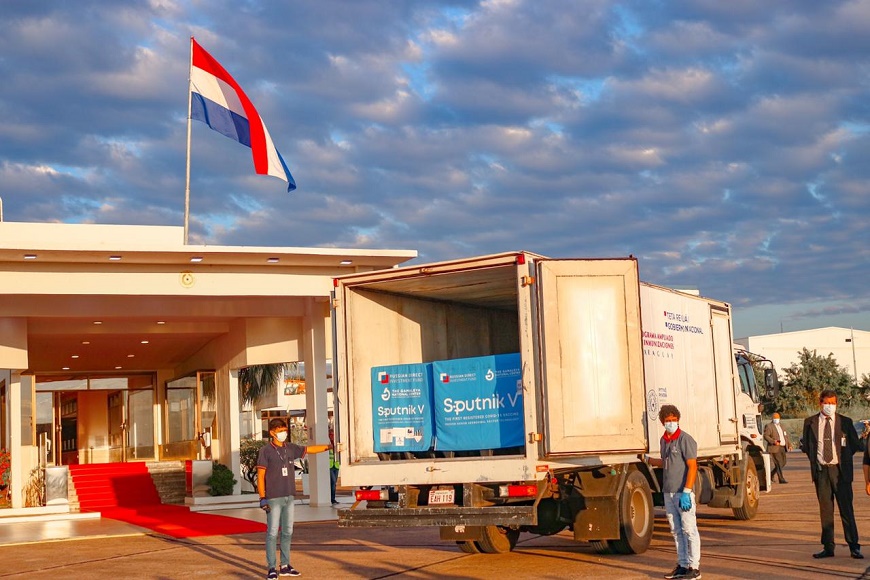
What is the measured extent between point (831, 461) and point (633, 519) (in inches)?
84.5

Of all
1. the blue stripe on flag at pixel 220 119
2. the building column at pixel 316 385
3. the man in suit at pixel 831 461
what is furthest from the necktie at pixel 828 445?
the blue stripe on flag at pixel 220 119

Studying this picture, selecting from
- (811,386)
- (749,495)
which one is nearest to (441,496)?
→ (749,495)

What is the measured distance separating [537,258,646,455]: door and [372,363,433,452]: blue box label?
1.87 meters

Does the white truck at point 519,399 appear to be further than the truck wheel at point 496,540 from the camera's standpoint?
No

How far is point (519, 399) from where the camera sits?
438 inches

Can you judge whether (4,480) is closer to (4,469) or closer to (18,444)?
(4,469)

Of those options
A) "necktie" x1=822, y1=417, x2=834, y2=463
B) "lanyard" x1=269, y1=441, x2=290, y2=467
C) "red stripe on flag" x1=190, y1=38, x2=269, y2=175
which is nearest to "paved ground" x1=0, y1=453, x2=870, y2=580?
"necktie" x1=822, y1=417, x2=834, y2=463

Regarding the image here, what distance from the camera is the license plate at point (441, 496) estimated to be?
434 inches

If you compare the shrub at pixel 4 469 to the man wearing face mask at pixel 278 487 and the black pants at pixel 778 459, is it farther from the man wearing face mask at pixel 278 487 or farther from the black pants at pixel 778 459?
the black pants at pixel 778 459

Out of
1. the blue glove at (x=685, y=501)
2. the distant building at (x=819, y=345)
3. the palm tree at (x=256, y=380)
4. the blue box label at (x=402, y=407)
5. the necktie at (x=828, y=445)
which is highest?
the distant building at (x=819, y=345)

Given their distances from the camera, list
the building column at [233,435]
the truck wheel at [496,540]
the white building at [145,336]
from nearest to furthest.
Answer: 1. the truck wheel at [496,540]
2. the white building at [145,336]
3. the building column at [233,435]

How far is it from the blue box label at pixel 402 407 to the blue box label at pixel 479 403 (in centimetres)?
18

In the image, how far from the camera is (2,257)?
58.1 ft

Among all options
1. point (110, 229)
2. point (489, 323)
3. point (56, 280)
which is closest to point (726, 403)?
point (489, 323)
